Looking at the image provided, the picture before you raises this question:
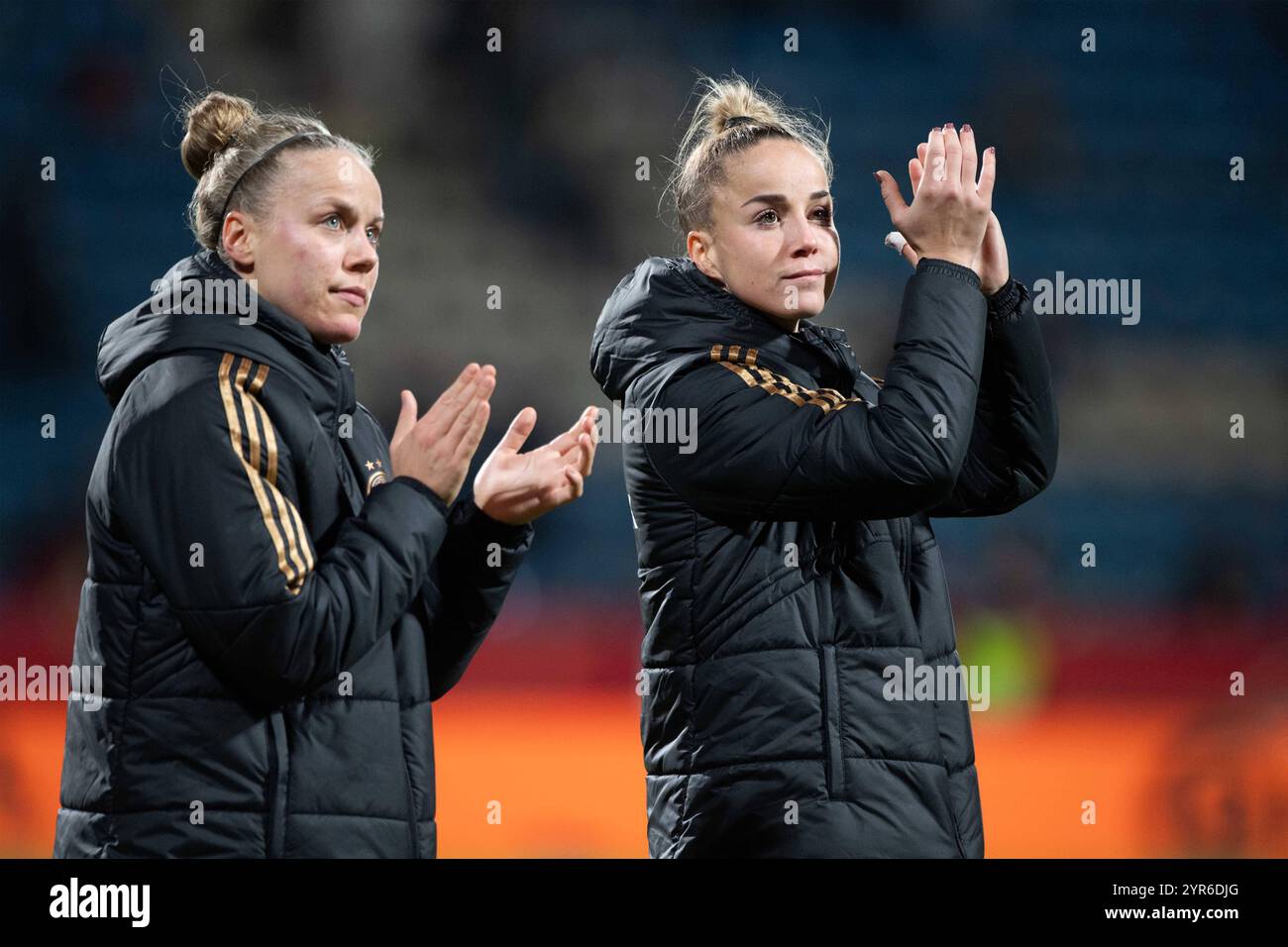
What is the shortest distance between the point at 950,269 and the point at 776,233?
228mm

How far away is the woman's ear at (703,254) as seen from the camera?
6.07 feet

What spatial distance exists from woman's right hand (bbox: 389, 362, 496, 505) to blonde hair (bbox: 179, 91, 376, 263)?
11.6 inches

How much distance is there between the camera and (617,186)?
449 cm

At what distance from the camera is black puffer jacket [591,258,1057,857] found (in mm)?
1599

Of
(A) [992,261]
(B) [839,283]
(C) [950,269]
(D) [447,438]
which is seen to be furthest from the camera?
(B) [839,283]

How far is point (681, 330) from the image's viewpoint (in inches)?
69.9

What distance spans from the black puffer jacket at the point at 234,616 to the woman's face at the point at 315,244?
0.19 feet

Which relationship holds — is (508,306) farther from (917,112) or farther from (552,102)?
(917,112)
